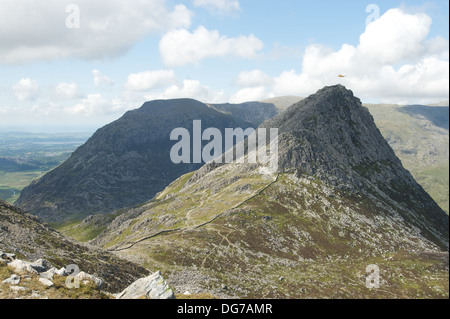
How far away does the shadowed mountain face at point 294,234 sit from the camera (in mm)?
93562

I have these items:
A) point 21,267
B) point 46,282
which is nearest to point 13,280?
point 21,267

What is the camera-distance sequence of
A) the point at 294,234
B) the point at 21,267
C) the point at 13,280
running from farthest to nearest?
the point at 294,234 → the point at 21,267 → the point at 13,280

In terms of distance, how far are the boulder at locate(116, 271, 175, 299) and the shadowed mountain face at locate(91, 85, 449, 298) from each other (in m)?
50.8

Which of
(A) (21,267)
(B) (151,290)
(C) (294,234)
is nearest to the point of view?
(B) (151,290)

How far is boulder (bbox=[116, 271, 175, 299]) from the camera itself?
2804 cm

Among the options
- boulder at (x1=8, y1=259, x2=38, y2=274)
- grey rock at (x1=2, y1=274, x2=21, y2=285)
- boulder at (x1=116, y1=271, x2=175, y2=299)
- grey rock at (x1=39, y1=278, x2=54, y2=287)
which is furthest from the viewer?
boulder at (x1=8, y1=259, x2=38, y2=274)

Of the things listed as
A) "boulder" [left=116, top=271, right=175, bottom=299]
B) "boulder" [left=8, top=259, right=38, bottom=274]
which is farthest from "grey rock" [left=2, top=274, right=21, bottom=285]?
"boulder" [left=116, top=271, right=175, bottom=299]

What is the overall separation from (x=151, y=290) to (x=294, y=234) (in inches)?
4388

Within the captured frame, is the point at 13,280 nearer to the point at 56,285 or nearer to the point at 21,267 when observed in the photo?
the point at 21,267

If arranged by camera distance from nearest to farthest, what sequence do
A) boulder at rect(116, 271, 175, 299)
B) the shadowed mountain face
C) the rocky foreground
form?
1. boulder at rect(116, 271, 175, 299)
2. the rocky foreground
3. the shadowed mountain face

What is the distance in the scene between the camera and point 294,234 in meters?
130

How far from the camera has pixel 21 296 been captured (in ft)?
93.6

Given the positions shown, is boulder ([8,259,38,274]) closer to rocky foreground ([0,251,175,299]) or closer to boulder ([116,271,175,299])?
rocky foreground ([0,251,175,299])
